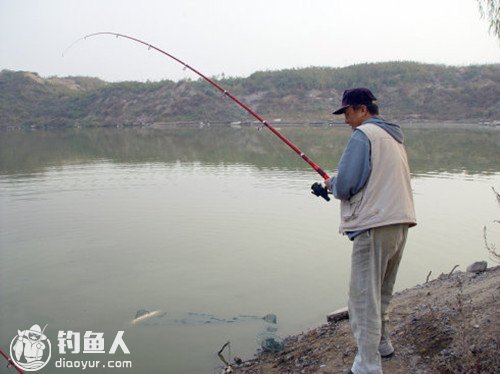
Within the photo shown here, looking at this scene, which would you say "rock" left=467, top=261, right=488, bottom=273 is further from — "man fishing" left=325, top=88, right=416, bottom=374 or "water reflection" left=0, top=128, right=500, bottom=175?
"water reflection" left=0, top=128, right=500, bottom=175

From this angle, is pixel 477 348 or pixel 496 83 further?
pixel 496 83

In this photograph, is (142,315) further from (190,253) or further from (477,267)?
(477,267)

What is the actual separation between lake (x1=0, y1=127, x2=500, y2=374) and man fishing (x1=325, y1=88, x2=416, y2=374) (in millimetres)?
2336

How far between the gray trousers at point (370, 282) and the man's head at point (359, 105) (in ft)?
2.79

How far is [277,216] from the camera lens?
12.4 meters

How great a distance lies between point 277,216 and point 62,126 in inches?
2457

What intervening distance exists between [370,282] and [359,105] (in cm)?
127

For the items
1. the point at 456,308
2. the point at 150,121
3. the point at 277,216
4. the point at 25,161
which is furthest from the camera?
the point at 150,121

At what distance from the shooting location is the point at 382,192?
333 centimetres

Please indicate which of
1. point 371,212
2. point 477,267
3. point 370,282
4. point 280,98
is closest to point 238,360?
point 370,282

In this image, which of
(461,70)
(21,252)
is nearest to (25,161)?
(21,252)

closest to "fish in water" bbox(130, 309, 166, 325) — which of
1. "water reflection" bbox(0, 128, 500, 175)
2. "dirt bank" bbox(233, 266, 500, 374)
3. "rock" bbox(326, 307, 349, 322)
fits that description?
"dirt bank" bbox(233, 266, 500, 374)

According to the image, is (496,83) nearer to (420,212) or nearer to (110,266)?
(420,212)

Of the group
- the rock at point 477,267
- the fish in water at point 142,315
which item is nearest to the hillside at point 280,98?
the rock at point 477,267
